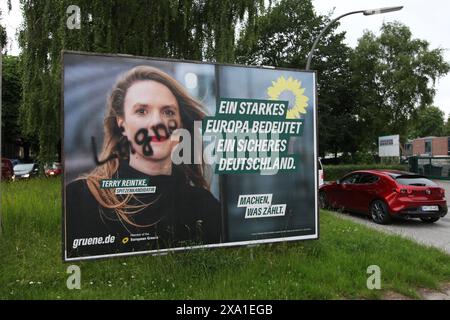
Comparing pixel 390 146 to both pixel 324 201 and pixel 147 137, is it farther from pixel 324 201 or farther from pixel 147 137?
pixel 147 137

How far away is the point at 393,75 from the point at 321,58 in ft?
32.7

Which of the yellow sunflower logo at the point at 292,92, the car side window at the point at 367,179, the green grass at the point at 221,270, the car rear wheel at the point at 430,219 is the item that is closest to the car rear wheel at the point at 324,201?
the car side window at the point at 367,179

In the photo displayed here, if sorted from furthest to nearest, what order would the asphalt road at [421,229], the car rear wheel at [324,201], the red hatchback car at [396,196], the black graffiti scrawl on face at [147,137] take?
the car rear wheel at [324,201] < the red hatchback car at [396,196] < the asphalt road at [421,229] < the black graffiti scrawl on face at [147,137]

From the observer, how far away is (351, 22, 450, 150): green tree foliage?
31281 mm

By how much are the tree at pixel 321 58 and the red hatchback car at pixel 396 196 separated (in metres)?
24.9

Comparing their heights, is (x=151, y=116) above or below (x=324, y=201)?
above

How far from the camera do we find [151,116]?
17.6ft

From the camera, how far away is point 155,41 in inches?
487

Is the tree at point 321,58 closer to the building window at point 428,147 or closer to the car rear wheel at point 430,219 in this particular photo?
the building window at point 428,147

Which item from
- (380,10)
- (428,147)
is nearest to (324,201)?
(380,10)

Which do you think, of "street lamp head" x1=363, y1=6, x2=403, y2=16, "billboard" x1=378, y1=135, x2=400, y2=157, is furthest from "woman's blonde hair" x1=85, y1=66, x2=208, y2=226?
"billboard" x1=378, y1=135, x2=400, y2=157

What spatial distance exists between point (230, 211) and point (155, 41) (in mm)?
7820

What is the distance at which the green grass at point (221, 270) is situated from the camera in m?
4.87
